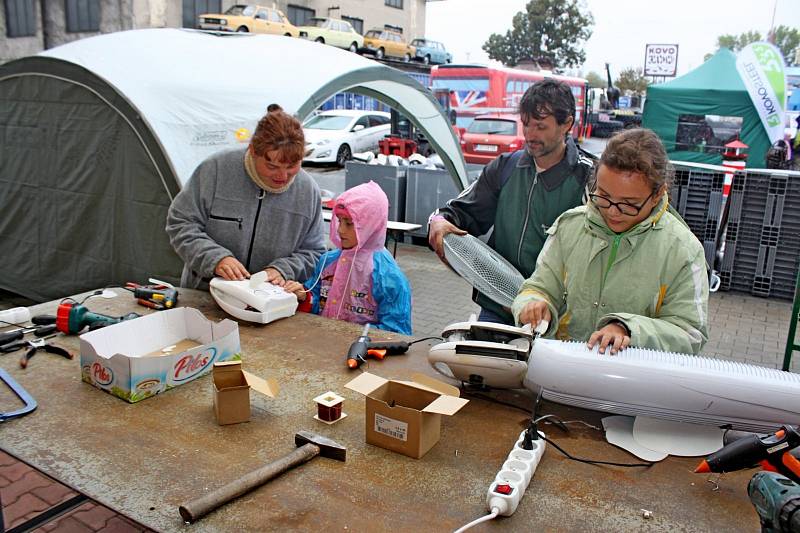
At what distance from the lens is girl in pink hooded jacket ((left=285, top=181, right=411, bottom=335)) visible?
2791mm

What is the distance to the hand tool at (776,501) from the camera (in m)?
1.03

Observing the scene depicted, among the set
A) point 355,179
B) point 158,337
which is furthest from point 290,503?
point 355,179

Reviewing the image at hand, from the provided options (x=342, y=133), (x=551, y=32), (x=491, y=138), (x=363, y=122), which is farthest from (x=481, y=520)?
(x=551, y=32)

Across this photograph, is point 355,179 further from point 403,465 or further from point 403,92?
point 403,465

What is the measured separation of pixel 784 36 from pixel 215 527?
3245 inches

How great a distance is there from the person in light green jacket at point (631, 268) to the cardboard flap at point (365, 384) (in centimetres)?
54

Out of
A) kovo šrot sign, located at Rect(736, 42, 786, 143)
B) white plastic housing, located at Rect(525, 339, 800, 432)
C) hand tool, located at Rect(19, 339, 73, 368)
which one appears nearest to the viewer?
white plastic housing, located at Rect(525, 339, 800, 432)

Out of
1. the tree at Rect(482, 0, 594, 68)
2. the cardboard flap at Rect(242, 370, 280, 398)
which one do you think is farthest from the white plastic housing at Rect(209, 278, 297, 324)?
the tree at Rect(482, 0, 594, 68)

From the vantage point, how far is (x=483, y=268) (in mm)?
2475

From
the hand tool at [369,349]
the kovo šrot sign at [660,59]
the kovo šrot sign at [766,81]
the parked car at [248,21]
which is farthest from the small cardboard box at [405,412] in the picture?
the parked car at [248,21]

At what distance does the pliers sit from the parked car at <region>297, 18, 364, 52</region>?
75.5ft

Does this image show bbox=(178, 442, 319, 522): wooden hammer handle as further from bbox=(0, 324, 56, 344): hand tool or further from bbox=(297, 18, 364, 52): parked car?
bbox=(297, 18, 364, 52): parked car

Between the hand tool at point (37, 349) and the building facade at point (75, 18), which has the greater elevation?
the building facade at point (75, 18)

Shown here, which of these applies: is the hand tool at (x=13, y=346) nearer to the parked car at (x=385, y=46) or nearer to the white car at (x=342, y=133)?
the white car at (x=342, y=133)
